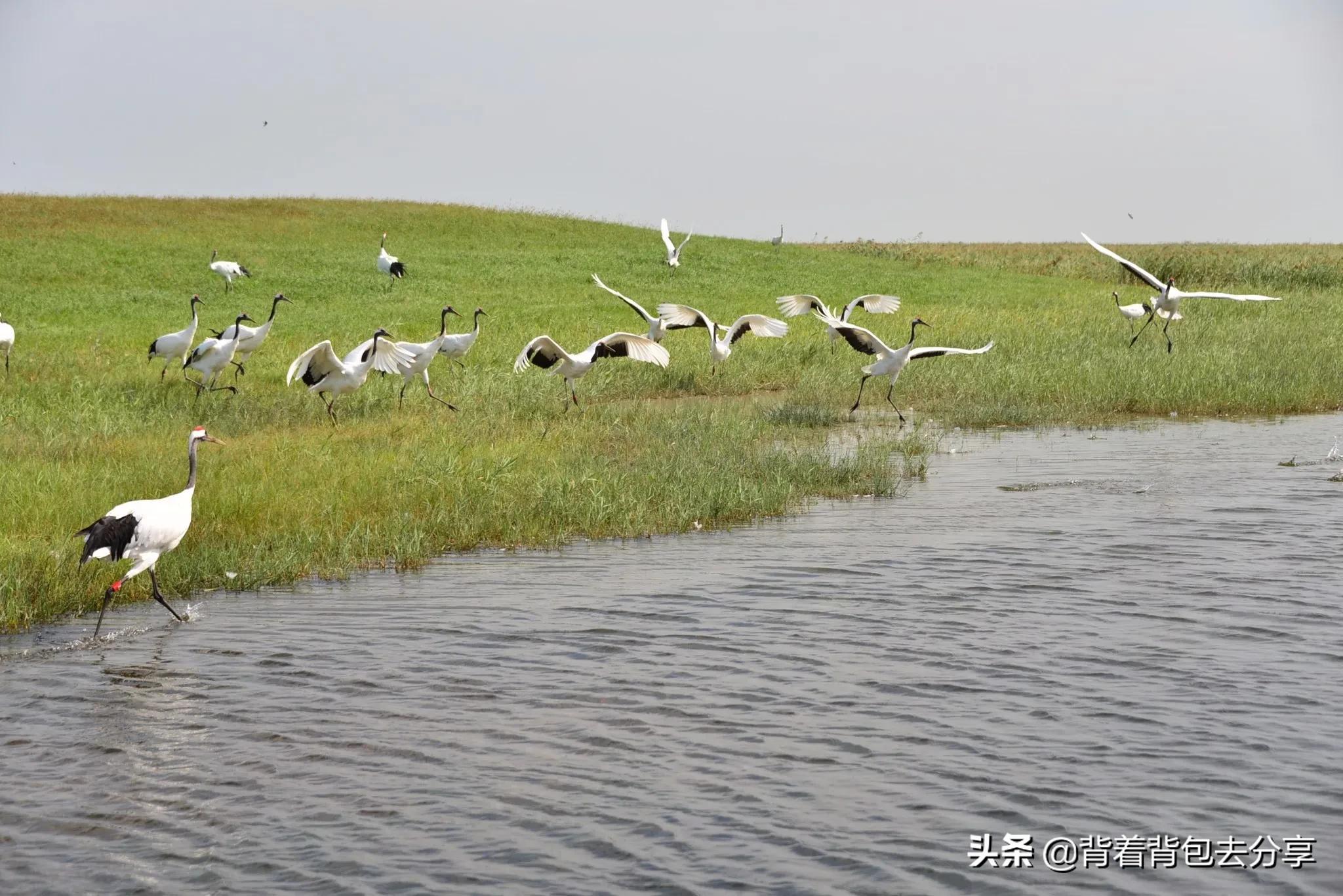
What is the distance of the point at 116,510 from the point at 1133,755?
5.54 metres

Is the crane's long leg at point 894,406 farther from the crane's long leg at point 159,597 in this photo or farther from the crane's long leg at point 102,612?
the crane's long leg at point 102,612

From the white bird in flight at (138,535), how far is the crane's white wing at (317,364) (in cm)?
562

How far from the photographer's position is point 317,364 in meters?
14.1

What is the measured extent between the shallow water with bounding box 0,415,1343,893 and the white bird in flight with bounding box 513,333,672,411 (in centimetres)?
541

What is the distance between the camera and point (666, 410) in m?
16.3

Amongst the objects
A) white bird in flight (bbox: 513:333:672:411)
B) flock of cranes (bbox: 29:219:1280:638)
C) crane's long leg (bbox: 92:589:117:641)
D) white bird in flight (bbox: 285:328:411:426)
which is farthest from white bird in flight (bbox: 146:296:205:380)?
crane's long leg (bbox: 92:589:117:641)

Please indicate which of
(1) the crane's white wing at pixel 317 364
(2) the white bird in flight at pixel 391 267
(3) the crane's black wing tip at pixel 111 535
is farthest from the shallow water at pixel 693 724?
(2) the white bird in flight at pixel 391 267

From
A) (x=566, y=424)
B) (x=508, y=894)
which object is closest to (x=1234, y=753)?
(x=508, y=894)

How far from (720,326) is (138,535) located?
41.3 ft

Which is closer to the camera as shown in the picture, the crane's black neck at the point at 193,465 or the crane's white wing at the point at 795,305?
the crane's black neck at the point at 193,465

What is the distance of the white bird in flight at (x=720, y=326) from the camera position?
18688mm

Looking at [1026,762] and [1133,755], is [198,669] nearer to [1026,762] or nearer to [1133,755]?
[1026,762]

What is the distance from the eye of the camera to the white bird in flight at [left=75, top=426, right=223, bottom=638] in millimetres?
7367

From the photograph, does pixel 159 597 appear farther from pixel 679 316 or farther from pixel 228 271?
pixel 228 271
